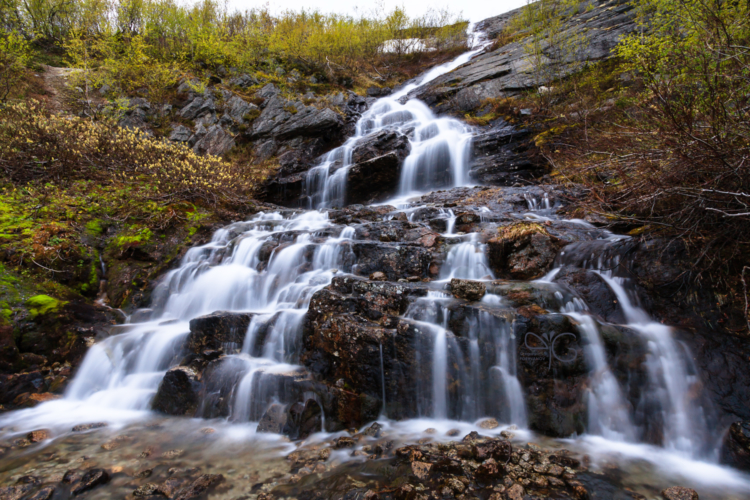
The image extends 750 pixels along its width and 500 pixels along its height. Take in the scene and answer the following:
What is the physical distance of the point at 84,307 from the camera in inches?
240

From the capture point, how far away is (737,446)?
9.73 feet

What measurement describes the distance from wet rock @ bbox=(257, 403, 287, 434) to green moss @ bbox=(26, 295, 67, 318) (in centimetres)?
454

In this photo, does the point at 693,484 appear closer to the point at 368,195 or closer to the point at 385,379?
the point at 385,379

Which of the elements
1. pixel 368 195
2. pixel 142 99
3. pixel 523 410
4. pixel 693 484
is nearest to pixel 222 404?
pixel 523 410

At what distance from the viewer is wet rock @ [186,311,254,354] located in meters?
5.13

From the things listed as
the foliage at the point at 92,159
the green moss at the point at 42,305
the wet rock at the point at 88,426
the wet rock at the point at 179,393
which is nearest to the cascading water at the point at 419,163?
the foliage at the point at 92,159

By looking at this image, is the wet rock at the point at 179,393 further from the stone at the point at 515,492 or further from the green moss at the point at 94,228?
the green moss at the point at 94,228

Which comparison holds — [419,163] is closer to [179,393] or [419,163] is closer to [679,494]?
[179,393]

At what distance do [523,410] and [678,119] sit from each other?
351 centimetres

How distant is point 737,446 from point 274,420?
4.74 meters

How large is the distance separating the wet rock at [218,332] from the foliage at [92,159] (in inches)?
227

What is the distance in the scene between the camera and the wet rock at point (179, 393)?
441 centimetres

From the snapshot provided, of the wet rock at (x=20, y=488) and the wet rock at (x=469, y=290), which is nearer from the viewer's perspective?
the wet rock at (x=20, y=488)

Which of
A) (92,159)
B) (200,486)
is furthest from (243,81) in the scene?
(200,486)
